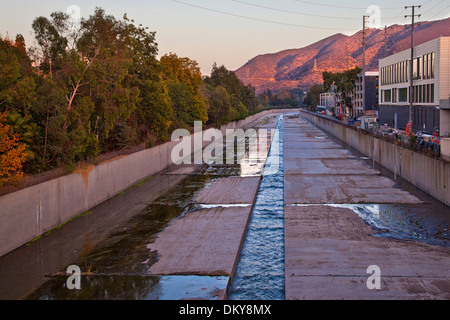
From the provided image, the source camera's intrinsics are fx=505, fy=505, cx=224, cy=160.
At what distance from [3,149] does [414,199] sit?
68.9 ft

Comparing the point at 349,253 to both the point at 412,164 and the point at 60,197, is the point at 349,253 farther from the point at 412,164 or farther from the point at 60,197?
the point at 412,164

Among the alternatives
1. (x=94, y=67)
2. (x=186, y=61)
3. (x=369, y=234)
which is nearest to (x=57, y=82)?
(x=94, y=67)

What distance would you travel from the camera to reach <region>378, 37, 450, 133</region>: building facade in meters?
59.5

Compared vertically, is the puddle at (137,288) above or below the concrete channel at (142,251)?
below

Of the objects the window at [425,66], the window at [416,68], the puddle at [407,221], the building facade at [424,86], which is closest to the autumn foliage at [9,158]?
the puddle at [407,221]

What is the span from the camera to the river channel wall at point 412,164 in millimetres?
26344

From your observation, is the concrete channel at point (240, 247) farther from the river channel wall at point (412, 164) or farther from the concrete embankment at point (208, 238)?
the river channel wall at point (412, 164)

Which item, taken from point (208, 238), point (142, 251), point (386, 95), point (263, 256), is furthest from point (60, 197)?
point (386, 95)

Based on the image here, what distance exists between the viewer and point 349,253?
17922 millimetres

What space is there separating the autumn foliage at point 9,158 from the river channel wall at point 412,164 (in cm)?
1989

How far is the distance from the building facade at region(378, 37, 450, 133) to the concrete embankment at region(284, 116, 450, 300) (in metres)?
31.3

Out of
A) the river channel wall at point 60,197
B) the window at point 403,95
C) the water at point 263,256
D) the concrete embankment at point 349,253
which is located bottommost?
the water at point 263,256

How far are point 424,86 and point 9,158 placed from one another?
192ft

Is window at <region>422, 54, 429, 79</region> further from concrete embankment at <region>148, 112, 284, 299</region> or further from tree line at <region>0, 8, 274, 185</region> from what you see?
concrete embankment at <region>148, 112, 284, 299</region>
